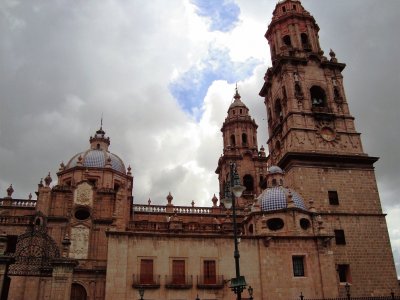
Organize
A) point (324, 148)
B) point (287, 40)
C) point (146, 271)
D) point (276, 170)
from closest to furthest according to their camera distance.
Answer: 1. point (146, 271)
2. point (276, 170)
3. point (324, 148)
4. point (287, 40)

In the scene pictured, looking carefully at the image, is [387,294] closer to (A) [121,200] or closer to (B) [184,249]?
(B) [184,249]

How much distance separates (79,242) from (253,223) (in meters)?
15.5

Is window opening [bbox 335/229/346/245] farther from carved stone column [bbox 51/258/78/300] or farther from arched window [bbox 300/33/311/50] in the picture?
carved stone column [bbox 51/258/78/300]

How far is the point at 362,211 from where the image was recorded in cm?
3634

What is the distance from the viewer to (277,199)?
33.6 metres

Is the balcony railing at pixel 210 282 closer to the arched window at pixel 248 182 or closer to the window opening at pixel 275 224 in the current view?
the window opening at pixel 275 224

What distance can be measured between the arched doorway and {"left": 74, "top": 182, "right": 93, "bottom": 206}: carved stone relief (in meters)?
8.67

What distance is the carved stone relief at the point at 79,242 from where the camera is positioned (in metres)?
35.7

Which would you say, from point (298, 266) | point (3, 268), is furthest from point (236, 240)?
point (298, 266)

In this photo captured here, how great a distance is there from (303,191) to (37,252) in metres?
22.7

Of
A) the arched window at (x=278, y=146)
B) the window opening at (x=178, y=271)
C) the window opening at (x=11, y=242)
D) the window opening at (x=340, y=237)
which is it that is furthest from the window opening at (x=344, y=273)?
the window opening at (x=11, y=242)

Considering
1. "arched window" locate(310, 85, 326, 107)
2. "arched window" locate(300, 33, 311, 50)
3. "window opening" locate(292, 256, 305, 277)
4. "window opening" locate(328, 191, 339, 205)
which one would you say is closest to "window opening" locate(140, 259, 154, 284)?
"window opening" locate(292, 256, 305, 277)

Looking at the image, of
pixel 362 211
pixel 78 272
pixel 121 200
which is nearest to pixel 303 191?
pixel 362 211

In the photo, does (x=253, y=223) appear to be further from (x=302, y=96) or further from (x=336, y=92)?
(x=336, y=92)
